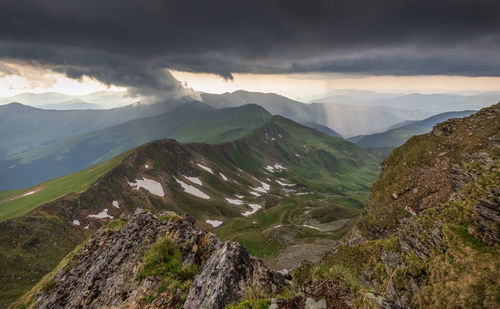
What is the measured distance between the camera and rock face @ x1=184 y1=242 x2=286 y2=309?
33.8 feet

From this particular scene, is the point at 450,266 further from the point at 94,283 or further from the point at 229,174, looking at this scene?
the point at 229,174

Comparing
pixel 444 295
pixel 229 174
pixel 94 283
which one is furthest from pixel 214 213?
pixel 444 295

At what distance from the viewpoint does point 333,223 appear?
93188 mm

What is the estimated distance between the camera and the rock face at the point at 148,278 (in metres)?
11.1

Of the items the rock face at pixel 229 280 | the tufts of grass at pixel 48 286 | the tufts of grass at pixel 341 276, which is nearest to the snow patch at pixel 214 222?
the tufts of grass at pixel 48 286

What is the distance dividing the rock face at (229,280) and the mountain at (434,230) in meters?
2.59

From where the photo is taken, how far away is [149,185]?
114125 millimetres

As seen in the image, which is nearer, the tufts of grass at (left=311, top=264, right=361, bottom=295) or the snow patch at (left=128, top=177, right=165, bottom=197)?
the tufts of grass at (left=311, top=264, right=361, bottom=295)

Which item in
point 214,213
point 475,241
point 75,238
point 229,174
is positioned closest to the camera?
point 475,241

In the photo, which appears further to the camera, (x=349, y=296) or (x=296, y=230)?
(x=296, y=230)

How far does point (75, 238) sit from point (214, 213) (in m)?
57.7

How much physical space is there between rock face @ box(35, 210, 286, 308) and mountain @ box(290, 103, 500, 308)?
3.52 m

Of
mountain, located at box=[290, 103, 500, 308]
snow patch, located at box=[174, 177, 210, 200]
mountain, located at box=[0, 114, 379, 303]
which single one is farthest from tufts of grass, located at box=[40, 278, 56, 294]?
snow patch, located at box=[174, 177, 210, 200]

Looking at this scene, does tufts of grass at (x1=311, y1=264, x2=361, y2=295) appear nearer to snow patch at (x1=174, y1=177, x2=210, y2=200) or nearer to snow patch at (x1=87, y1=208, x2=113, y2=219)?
snow patch at (x1=87, y1=208, x2=113, y2=219)
